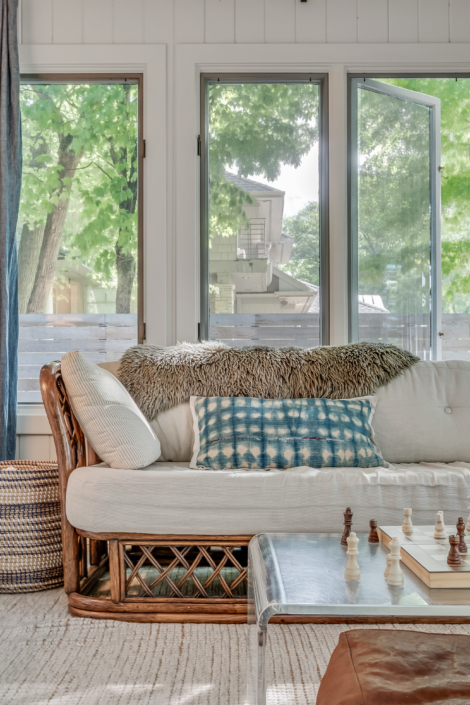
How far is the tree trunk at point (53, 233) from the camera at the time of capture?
303cm

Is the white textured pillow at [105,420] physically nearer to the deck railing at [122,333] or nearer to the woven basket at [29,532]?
the woven basket at [29,532]

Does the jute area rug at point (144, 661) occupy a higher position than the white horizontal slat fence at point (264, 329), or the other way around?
the white horizontal slat fence at point (264, 329)

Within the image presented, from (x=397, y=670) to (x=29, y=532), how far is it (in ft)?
5.26

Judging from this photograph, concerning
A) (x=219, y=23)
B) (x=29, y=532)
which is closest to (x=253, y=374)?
(x=29, y=532)

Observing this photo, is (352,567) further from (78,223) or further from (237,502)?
(78,223)

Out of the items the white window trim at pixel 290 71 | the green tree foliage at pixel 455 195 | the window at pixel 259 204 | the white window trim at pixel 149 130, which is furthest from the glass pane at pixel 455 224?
the white window trim at pixel 149 130

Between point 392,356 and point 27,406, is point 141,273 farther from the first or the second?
point 392,356

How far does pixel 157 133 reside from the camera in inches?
116

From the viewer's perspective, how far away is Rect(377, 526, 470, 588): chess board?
1146mm

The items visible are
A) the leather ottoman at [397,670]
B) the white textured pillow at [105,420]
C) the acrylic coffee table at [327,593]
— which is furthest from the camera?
the white textured pillow at [105,420]

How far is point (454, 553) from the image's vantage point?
1.19m

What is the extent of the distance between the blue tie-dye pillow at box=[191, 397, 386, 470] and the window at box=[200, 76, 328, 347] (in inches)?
29.3

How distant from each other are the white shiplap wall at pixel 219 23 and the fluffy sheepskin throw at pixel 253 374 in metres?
0.78

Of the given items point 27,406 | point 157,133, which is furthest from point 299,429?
point 157,133
